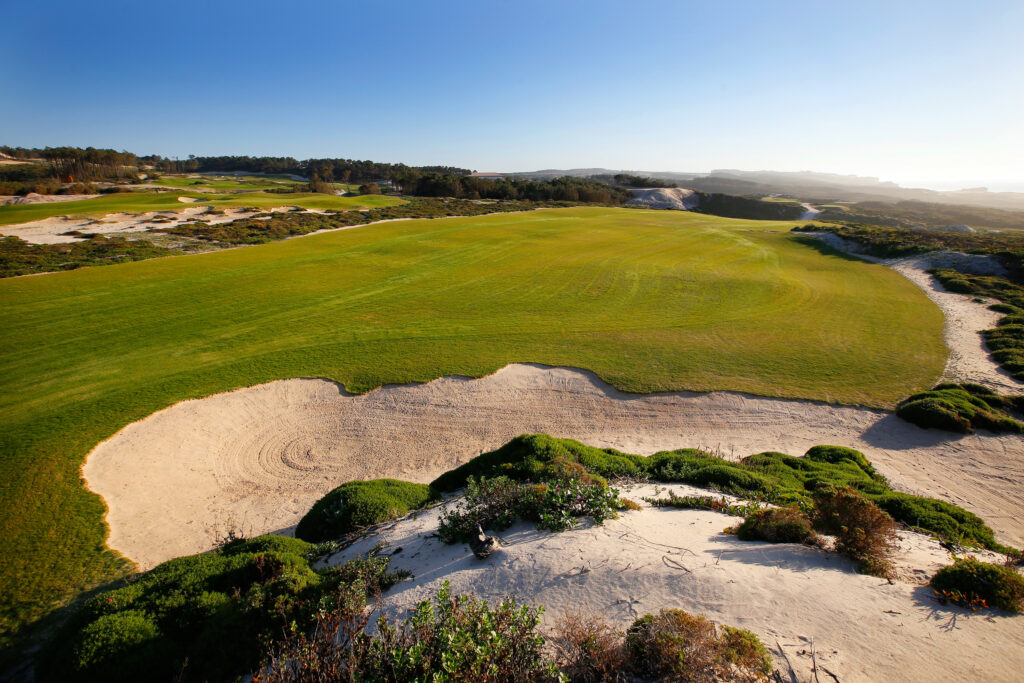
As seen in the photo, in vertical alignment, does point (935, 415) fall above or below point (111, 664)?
below

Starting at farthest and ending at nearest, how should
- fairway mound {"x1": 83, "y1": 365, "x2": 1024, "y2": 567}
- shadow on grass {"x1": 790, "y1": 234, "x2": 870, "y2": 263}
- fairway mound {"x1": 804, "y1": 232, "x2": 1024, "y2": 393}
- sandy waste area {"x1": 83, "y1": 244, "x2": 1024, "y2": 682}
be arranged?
shadow on grass {"x1": 790, "y1": 234, "x2": 870, "y2": 263} → fairway mound {"x1": 804, "y1": 232, "x2": 1024, "y2": 393} → fairway mound {"x1": 83, "y1": 365, "x2": 1024, "y2": 567} → sandy waste area {"x1": 83, "y1": 244, "x2": 1024, "y2": 682}

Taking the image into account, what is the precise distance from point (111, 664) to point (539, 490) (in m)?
5.74

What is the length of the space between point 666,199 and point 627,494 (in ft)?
355

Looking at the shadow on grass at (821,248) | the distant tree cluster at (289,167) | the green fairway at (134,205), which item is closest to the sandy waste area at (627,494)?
the shadow on grass at (821,248)

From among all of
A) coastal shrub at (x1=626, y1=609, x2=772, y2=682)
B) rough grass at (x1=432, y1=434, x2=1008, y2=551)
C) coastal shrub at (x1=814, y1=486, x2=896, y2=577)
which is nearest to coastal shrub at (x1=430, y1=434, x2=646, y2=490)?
rough grass at (x1=432, y1=434, x2=1008, y2=551)

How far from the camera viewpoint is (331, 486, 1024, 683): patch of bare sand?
438 centimetres

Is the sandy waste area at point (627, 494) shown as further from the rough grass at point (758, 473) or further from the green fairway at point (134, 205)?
the green fairway at point (134, 205)

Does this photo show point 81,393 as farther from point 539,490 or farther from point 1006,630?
point 1006,630

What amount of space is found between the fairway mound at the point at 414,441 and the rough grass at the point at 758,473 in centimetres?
139

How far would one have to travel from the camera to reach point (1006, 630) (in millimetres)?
4688

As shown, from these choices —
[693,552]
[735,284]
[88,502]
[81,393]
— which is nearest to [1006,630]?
[693,552]

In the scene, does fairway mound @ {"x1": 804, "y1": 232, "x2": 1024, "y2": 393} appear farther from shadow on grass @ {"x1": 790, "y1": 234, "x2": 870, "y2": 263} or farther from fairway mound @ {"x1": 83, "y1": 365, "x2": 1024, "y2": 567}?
fairway mound @ {"x1": 83, "y1": 365, "x2": 1024, "y2": 567}

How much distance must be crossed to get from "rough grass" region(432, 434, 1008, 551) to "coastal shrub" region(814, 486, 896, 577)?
175cm

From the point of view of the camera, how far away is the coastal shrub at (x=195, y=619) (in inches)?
196
